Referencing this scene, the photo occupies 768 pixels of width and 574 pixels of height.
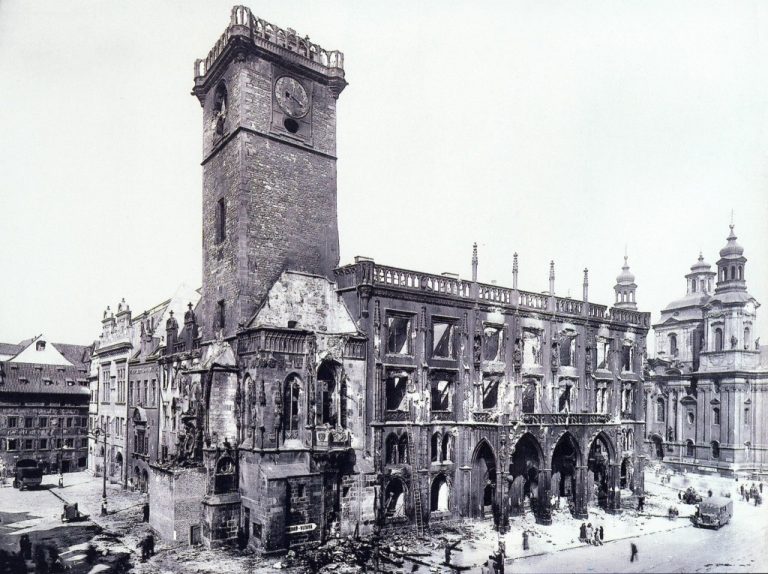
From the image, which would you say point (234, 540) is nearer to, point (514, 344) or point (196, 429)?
point (196, 429)

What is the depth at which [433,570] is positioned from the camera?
87.6 ft

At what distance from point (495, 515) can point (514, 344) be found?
10.5 meters

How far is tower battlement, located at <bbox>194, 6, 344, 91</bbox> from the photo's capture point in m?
33.3

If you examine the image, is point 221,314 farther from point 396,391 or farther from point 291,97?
point 291,97

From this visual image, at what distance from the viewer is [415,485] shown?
34.0m

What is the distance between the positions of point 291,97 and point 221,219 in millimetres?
8105

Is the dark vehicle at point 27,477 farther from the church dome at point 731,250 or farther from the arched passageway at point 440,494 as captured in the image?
the church dome at point 731,250

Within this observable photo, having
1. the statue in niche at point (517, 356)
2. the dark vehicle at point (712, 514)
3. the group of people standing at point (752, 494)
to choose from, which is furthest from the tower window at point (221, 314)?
the group of people standing at point (752, 494)

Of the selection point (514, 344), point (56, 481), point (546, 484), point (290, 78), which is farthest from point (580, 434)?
point (56, 481)

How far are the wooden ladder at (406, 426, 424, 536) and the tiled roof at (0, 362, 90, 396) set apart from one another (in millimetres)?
42089

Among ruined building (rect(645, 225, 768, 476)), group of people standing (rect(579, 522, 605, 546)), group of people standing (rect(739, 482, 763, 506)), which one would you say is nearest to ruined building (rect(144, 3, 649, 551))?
group of people standing (rect(579, 522, 605, 546))

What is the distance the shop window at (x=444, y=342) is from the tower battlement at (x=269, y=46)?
16195 mm

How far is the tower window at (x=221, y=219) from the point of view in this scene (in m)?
35.2

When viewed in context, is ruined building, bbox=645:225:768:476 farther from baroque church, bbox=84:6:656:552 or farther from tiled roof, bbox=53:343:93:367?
tiled roof, bbox=53:343:93:367
